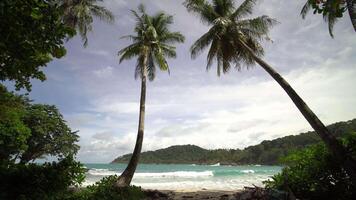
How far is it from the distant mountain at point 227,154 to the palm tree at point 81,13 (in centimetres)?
7517

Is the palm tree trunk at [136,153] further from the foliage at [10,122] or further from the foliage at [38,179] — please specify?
the foliage at [38,179]

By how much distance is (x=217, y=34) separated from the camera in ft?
52.3

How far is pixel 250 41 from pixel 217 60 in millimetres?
2126

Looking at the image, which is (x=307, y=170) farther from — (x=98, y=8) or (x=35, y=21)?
(x=98, y=8)

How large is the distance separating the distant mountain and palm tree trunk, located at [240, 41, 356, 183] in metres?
75.8

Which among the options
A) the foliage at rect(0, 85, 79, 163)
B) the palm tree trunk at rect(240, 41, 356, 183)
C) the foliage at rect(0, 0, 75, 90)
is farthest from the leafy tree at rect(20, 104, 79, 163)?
the foliage at rect(0, 0, 75, 90)

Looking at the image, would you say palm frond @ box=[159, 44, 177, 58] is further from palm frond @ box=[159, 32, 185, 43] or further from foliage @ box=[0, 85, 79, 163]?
foliage @ box=[0, 85, 79, 163]

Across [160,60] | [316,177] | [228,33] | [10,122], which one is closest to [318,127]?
[316,177]

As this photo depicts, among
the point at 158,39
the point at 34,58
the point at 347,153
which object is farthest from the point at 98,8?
the point at 347,153

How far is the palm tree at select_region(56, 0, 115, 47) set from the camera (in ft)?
59.7

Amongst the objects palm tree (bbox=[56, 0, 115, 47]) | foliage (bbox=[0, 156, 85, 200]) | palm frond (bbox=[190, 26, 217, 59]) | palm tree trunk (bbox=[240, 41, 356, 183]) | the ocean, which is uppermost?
palm tree (bbox=[56, 0, 115, 47])

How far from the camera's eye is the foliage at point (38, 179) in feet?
17.1

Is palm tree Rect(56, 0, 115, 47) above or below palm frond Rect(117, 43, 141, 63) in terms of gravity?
above

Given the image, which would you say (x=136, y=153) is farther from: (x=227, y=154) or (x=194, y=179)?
(x=227, y=154)
